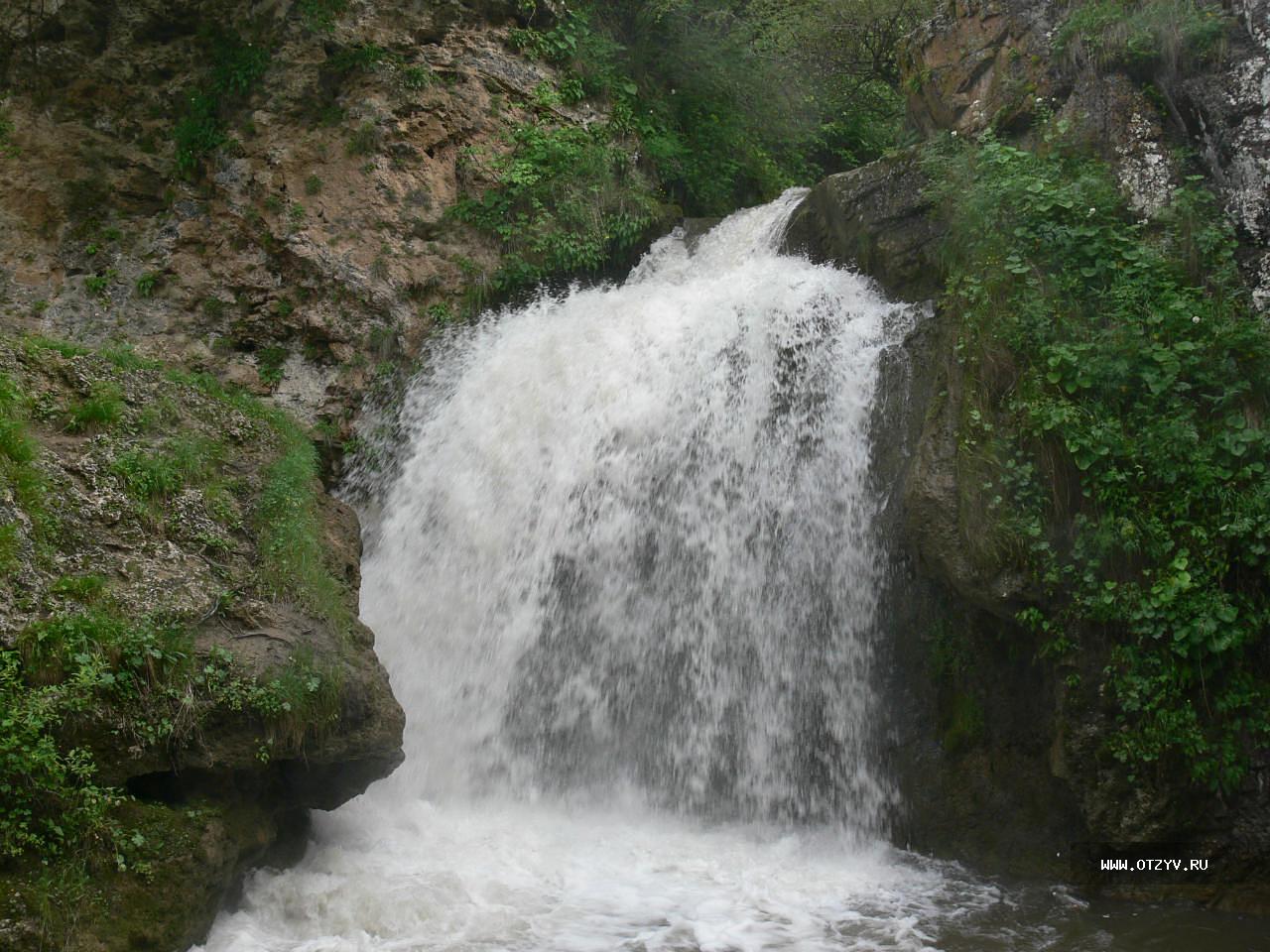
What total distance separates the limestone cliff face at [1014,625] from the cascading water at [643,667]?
0.33 meters

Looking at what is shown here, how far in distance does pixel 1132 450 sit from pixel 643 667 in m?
3.67

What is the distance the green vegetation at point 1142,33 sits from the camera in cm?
811

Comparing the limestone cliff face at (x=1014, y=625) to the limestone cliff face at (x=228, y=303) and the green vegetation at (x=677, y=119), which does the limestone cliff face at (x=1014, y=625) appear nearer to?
the limestone cliff face at (x=228, y=303)

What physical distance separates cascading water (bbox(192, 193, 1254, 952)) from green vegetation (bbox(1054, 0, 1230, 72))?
8.92 feet

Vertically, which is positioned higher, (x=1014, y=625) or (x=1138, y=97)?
(x=1138, y=97)

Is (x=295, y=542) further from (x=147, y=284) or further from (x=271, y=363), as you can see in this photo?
(x=147, y=284)

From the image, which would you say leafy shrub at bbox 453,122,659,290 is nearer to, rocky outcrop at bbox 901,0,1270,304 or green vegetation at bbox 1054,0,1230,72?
rocky outcrop at bbox 901,0,1270,304

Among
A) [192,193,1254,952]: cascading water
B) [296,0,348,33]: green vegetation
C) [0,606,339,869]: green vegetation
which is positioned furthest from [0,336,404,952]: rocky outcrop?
[296,0,348,33]: green vegetation

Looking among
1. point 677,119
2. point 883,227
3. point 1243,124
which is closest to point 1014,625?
point 1243,124

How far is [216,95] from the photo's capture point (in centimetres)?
1152

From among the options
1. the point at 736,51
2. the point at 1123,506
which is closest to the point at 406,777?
the point at 1123,506

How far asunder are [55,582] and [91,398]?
1.78 meters

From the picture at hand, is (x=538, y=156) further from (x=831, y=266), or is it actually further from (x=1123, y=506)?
(x=1123, y=506)

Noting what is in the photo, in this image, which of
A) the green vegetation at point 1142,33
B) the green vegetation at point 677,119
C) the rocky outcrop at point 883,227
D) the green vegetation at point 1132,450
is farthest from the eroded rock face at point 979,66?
the green vegetation at point 677,119
